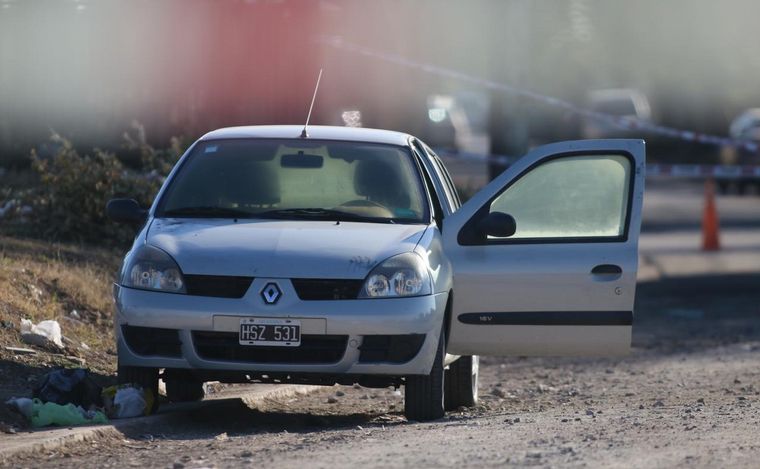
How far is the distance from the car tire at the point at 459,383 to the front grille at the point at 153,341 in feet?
6.77

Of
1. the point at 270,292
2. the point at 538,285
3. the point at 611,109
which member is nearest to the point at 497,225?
the point at 538,285

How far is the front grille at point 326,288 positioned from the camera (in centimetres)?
791

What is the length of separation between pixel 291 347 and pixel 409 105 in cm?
1655

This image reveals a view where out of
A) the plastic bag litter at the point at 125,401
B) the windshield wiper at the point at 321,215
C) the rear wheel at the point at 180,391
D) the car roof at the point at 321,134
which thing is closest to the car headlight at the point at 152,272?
the plastic bag litter at the point at 125,401

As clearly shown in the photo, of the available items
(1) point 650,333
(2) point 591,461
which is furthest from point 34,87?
(2) point 591,461

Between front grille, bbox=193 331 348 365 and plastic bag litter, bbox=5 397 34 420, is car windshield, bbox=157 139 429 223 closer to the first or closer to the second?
front grille, bbox=193 331 348 365

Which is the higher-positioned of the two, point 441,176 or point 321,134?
point 321,134

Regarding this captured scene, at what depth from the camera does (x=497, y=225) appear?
866cm

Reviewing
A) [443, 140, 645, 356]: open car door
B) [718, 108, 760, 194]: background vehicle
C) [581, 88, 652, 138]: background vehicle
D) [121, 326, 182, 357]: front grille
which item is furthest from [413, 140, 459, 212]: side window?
[581, 88, 652, 138]: background vehicle

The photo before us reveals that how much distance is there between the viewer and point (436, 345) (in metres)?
8.16

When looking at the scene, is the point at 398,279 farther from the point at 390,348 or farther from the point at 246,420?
the point at 246,420

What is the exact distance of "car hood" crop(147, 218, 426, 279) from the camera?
7.93m

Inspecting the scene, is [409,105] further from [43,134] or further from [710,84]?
[710,84]

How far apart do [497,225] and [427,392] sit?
1.00 metres
